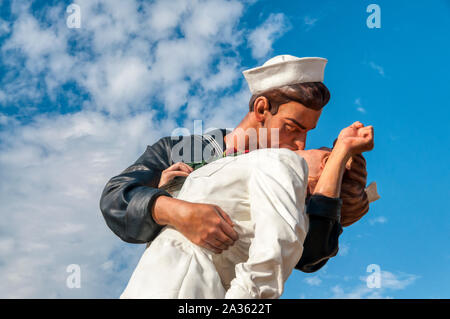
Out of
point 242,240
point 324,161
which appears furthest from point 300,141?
point 242,240

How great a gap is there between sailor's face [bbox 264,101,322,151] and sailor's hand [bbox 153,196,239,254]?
3.64 feet

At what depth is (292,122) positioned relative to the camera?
409 centimetres

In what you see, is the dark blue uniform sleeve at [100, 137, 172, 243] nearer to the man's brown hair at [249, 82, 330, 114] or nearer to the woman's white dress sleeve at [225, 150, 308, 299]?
the woman's white dress sleeve at [225, 150, 308, 299]

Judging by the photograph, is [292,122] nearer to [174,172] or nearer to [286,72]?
[286,72]

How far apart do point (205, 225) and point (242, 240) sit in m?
0.27

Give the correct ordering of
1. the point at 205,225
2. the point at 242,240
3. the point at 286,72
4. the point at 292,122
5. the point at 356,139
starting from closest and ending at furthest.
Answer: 1. the point at 205,225
2. the point at 242,240
3. the point at 356,139
4. the point at 292,122
5. the point at 286,72

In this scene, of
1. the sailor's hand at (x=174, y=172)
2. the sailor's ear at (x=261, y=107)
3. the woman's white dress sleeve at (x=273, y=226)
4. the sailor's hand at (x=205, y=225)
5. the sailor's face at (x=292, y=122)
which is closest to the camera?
the woman's white dress sleeve at (x=273, y=226)

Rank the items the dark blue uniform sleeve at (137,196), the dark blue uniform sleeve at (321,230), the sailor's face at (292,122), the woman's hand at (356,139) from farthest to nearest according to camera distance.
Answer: the sailor's face at (292,122) → the woman's hand at (356,139) → the dark blue uniform sleeve at (321,230) → the dark blue uniform sleeve at (137,196)

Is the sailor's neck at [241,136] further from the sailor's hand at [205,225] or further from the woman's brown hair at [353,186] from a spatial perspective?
the sailor's hand at [205,225]

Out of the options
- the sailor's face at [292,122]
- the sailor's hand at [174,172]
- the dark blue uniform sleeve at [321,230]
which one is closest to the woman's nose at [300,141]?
the sailor's face at [292,122]

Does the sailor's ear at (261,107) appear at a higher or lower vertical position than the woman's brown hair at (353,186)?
higher

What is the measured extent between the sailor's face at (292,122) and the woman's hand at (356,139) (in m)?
0.32

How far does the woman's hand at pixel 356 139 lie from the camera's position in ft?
12.3

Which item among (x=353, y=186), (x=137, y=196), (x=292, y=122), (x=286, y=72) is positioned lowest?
(x=137, y=196)
